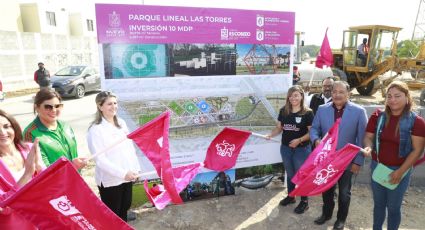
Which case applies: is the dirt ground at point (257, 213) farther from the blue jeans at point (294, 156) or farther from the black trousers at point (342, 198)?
the blue jeans at point (294, 156)

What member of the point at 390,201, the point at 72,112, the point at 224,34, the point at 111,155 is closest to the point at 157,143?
the point at 111,155

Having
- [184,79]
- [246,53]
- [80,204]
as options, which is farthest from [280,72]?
[80,204]

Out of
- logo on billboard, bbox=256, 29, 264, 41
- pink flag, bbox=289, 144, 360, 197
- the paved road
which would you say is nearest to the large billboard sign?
logo on billboard, bbox=256, 29, 264, 41

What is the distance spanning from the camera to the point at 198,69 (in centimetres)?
407

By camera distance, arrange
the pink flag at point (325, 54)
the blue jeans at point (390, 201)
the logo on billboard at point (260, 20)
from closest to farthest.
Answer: the blue jeans at point (390, 201) < the logo on billboard at point (260, 20) < the pink flag at point (325, 54)

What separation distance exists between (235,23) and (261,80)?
0.91 metres

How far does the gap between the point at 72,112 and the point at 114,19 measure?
8.14 metres

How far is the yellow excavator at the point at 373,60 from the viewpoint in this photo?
1293cm

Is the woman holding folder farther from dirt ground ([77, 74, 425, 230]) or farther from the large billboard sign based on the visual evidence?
the large billboard sign

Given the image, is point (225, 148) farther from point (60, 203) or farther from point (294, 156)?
point (60, 203)

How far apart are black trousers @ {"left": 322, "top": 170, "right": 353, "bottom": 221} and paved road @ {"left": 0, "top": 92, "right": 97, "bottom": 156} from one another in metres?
5.09

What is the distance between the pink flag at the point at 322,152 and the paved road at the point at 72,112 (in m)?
5.08

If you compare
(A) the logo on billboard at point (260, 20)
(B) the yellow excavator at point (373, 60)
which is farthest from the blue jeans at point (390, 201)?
(B) the yellow excavator at point (373, 60)

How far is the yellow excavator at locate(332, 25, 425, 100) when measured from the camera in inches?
509
